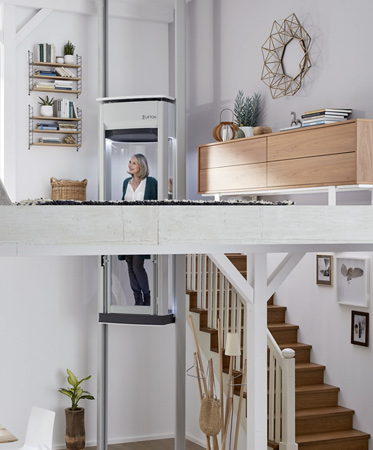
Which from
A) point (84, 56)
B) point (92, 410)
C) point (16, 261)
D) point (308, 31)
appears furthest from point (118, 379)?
point (308, 31)

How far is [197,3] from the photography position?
28.1 ft

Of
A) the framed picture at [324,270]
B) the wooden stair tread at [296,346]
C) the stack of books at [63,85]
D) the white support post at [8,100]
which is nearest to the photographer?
the framed picture at [324,270]

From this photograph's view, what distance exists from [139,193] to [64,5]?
2.80 m

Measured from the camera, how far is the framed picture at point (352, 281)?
5.75 metres

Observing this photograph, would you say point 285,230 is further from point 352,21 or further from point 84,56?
point 84,56

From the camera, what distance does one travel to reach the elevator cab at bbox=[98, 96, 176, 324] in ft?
23.7

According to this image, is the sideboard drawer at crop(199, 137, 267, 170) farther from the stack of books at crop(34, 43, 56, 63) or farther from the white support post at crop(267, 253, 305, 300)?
the white support post at crop(267, 253, 305, 300)

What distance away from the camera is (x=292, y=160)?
5414 millimetres

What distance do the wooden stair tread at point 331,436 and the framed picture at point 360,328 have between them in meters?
0.77

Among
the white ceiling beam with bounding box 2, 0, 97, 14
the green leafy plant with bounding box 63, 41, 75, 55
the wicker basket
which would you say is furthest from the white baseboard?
the white ceiling beam with bounding box 2, 0, 97, 14

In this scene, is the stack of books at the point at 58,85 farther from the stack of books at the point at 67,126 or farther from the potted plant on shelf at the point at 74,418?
the potted plant on shelf at the point at 74,418

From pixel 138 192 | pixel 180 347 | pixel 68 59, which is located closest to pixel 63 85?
pixel 68 59

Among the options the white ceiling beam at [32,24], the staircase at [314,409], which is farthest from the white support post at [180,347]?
the white ceiling beam at [32,24]

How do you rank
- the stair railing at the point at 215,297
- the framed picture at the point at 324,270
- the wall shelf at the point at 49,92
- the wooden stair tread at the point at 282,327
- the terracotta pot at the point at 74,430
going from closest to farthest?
the framed picture at the point at 324,270, the stair railing at the point at 215,297, the wooden stair tread at the point at 282,327, the terracotta pot at the point at 74,430, the wall shelf at the point at 49,92
